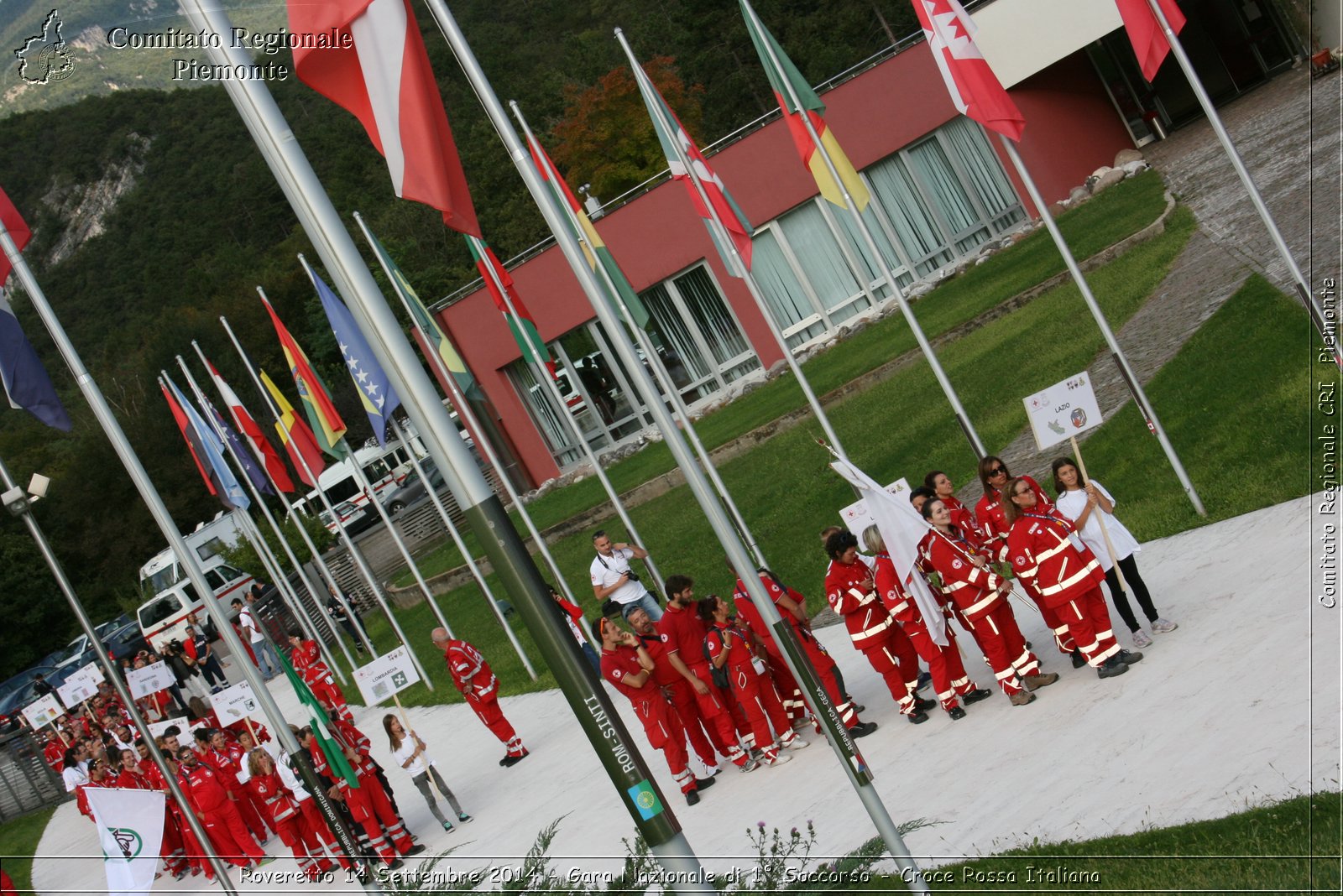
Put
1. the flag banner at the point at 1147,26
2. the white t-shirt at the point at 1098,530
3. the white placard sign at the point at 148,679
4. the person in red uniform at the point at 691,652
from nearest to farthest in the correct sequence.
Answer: the white t-shirt at the point at 1098,530
the flag banner at the point at 1147,26
the person in red uniform at the point at 691,652
the white placard sign at the point at 148,679

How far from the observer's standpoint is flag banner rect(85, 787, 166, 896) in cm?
1028

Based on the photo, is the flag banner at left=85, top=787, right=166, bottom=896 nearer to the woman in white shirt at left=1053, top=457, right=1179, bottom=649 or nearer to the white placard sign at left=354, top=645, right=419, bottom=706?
the white placard sign at left=354, top=645, right=419, bottom=706

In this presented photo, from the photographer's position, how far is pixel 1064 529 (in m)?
9.61

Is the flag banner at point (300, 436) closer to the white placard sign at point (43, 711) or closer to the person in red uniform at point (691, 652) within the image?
the white placard sign at point (43, 711)

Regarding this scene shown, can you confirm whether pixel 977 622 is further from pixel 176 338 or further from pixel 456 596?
pixel 176 338

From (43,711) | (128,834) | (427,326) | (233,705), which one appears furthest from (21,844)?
(128,834)

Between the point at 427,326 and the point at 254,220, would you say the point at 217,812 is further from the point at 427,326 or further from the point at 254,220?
the point at 254,220

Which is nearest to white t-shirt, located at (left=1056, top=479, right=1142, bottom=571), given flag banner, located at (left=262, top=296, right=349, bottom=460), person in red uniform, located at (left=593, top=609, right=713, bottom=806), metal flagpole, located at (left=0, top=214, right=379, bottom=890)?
person in red uniform, located at (left=593, top=609, right=713, bottom=806)

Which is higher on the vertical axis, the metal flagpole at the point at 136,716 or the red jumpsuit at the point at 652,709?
the metal flagpole at the point at 136,716

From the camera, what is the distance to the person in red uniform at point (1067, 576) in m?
9.47

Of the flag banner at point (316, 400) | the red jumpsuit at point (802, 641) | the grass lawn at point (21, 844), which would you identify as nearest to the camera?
the red jumpsuit at point (802, 641)

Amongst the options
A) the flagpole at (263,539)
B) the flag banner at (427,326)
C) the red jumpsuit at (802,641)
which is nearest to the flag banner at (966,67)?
the red jumpsuit at (802,641)

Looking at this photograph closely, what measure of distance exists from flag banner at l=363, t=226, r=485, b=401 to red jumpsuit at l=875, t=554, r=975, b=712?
991cm

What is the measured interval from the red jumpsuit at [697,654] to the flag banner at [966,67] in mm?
5448
